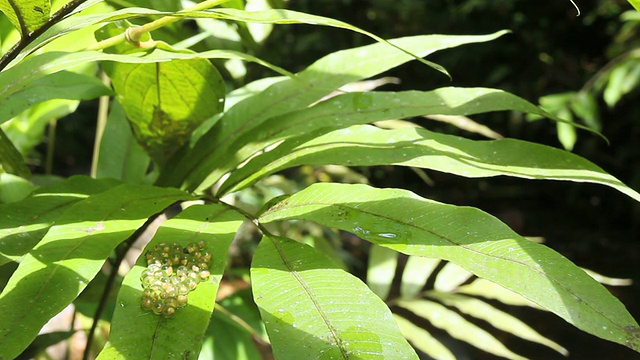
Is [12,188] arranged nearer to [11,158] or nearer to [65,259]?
[11,158]

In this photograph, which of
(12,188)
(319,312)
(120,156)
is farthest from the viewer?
(120,156)

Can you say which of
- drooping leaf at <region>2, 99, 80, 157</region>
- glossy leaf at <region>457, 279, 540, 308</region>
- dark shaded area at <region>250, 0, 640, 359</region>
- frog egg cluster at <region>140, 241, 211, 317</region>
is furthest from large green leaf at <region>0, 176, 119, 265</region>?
dark shaded area at <region>250, 0, 640, 359</region>

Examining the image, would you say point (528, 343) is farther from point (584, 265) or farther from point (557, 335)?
point (584, 265)

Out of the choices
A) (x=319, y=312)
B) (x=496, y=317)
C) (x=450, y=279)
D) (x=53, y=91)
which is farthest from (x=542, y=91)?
(x=319, y=312)

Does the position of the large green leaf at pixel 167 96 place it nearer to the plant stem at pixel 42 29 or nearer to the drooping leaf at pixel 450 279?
the plant stem at pixel 42 29

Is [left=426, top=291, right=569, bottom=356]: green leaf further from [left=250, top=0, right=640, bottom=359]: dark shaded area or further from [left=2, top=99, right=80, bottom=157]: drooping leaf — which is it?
[left=250, top=0, right=640, bottom=359]: dark shaded area

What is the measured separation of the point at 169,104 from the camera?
22.2 inches

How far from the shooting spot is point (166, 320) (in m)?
0.34

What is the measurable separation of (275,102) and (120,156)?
0.24 meters

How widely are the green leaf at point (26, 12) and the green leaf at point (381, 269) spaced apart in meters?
0.62

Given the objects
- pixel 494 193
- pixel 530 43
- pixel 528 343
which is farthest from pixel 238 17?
pixel 494 193

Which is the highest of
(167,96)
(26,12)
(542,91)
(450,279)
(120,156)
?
(26,12)

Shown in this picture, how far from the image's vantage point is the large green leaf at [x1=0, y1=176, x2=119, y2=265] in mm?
430

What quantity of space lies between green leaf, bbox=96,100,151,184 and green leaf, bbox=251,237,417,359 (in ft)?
1.22
